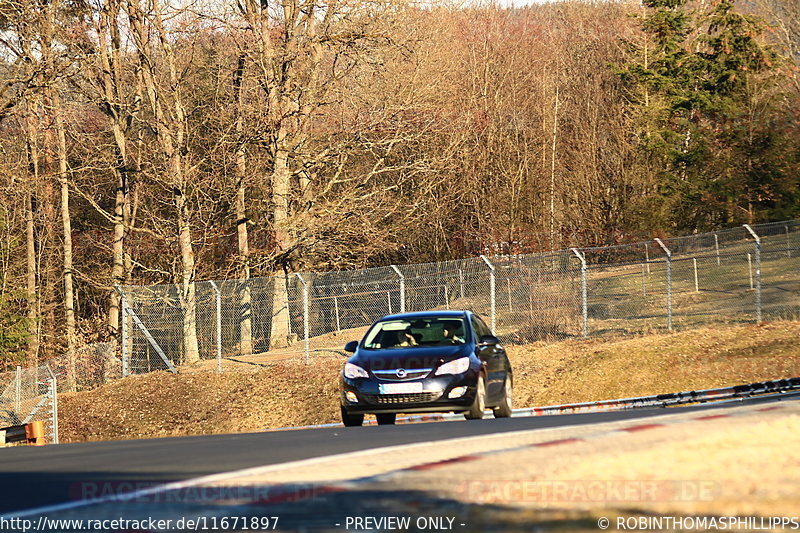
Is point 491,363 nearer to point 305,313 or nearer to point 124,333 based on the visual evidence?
point 305,313

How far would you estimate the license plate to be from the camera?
14.6 m

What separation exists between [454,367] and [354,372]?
4.35ft

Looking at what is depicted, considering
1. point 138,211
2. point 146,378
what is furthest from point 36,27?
point 146,378

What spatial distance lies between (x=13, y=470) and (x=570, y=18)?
5476cm

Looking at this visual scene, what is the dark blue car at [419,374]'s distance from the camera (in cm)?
1463

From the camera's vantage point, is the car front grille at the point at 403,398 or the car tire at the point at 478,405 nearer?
the car front grille at the point at 403,398

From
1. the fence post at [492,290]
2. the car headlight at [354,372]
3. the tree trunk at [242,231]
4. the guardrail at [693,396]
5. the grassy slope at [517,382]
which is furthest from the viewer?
the tree trunk at [242,231]

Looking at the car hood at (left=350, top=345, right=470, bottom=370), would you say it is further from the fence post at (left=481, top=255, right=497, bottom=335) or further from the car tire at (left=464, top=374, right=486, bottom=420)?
the fence post at (left=481, top=255, right=497, bottom=335)

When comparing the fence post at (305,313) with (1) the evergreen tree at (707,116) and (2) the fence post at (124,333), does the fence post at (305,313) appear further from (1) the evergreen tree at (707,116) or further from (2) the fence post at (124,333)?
(1) the evergreen tree at (707,116)

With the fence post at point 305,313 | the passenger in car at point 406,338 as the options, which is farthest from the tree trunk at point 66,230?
the passenger in car at point 406,338

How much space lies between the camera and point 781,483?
6438mm

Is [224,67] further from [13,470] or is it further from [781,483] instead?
[781,483]

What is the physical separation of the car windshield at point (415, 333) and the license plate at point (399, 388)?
0.99m

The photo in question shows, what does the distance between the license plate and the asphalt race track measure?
2.09 m
